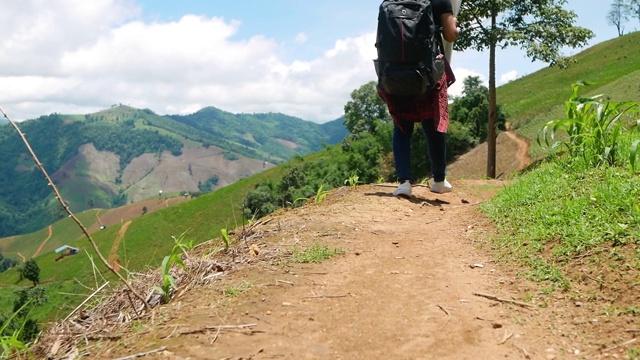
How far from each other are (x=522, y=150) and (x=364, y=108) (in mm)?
39165

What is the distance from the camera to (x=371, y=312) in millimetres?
3383

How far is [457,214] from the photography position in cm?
638

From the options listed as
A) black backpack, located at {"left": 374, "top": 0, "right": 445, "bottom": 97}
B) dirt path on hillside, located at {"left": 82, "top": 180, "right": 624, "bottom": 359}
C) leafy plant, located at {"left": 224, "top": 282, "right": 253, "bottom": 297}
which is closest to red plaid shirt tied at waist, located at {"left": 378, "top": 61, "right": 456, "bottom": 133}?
black backpack, located at {"left": 374, "top": 0, "right": 445, "bottom": 97}

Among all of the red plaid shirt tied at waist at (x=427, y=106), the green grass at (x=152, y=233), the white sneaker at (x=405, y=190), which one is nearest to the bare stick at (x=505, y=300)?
the red plaid shirt tied at waist at (x=427, y=106)

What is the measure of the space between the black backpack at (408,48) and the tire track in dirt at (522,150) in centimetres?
2271

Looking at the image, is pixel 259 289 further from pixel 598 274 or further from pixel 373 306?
pixel 598 274

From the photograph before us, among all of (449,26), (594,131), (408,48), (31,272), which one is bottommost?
(31,272)

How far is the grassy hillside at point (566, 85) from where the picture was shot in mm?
34062

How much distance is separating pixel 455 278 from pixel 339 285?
0.91 metres

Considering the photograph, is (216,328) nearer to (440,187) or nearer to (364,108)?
(440,187)

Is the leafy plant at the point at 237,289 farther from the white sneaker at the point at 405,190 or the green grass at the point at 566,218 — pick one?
the white sneaker at the point at 405,190

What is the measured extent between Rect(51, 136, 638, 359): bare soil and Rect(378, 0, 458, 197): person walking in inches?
73.8

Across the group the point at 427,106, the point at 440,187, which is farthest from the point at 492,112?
the point at 427,106

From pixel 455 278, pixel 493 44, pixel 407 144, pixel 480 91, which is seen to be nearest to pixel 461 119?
pixel 480 91
